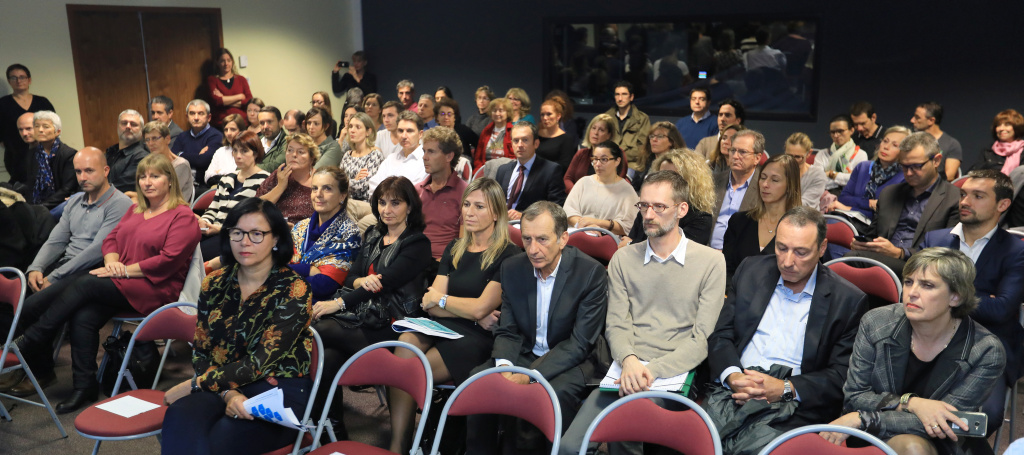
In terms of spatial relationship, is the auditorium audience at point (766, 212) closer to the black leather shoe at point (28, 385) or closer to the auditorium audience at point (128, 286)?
the auditorium audience at point (128, 286)

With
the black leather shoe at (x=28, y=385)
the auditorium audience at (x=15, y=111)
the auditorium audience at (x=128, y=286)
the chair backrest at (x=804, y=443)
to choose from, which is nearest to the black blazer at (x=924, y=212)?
the chair backrest at (x=804, y=443)

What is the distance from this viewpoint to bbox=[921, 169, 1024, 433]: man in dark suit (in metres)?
3.04

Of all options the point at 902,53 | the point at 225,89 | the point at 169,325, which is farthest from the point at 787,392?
the point at 225,89

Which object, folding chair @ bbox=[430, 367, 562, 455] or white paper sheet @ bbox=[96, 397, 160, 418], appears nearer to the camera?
folding chair @ bbox=[430, 367, 562, 455]

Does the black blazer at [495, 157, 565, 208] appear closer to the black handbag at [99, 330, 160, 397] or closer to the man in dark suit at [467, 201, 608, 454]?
the man in dark suit at [467, 201, 608, 454]

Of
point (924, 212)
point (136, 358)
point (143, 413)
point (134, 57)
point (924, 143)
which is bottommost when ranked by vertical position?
point (136, 358)

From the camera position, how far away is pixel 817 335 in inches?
105

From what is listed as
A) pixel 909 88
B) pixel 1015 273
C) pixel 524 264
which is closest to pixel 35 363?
pixel 524 264

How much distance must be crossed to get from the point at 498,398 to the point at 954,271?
1.49 m

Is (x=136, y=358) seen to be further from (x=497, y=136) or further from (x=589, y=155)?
(x=497, y=136)

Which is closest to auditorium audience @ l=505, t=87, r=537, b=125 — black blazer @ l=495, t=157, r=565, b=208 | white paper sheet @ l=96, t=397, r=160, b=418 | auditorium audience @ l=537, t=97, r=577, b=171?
auditorium audience @ l=537, t=97, r=577, b=171

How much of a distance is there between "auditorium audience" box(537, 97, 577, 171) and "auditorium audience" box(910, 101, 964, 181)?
3.00 metres

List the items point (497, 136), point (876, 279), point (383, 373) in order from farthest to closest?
point (497, 136), point (876, 279), point (383, 373)

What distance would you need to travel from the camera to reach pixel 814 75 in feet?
26.7
